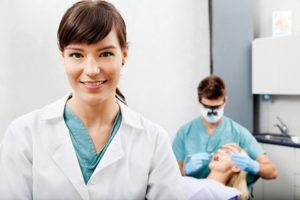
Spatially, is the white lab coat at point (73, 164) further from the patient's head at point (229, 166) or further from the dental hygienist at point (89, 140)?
the patient's head at point (229, 166)

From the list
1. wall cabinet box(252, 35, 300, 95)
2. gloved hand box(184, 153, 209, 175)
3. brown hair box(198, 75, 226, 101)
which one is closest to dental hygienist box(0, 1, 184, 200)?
gloved hand box(184, 153, 209, 175)

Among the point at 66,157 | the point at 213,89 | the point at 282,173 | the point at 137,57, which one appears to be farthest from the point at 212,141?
the point at 66,157

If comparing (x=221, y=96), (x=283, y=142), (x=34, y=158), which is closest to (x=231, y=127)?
(x=221, y=96)

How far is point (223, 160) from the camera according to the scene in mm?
2328

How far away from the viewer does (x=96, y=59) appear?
3.10 feet

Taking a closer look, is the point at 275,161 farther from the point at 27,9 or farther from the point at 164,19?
the point at 27,9

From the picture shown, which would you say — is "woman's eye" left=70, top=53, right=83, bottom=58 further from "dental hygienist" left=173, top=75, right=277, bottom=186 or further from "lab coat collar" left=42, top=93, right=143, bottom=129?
"dental hygienist" left=173, top=75, right=277, bottom=186

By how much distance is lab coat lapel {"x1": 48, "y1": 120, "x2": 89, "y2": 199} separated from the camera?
0.97m

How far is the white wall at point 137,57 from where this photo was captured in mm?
1757

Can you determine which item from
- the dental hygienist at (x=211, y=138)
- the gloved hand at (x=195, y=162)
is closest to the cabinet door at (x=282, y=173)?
the dental hygienist at (x=211, y=138)

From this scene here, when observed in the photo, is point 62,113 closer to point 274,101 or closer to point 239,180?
point 239,180

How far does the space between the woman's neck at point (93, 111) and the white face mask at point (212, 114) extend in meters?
1.48

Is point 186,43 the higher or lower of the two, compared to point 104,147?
higher

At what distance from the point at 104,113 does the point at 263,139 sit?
8.66 feet
